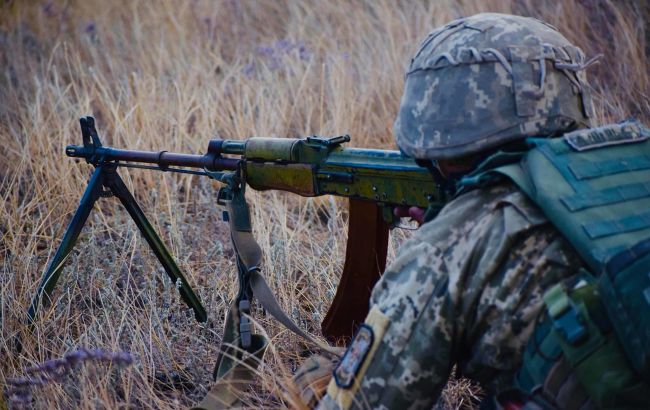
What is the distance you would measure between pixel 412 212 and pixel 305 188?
0.55 m

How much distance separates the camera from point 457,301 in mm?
1854

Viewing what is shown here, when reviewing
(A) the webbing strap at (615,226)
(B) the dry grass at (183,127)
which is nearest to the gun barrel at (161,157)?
(B) the dry grass at (183,127)

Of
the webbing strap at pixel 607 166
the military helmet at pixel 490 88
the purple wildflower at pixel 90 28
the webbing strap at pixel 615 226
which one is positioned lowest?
the webbing strap at pixel 615 226

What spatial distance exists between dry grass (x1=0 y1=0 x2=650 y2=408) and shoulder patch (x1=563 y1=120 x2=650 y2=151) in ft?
3.81

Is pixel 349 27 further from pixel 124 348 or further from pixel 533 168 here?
pixel 533 168

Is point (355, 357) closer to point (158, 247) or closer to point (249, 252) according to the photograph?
point (249, 252)

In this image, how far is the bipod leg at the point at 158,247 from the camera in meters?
3.60

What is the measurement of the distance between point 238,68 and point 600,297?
5.10 metres

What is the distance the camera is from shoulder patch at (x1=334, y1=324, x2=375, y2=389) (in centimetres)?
190

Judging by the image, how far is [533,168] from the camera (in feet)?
6.00

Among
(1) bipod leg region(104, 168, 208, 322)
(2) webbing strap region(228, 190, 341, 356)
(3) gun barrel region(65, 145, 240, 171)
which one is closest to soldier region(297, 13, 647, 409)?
(2) webbing strap region(228, 190, 341, 356)

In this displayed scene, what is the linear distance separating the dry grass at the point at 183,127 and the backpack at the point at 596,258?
1019mm

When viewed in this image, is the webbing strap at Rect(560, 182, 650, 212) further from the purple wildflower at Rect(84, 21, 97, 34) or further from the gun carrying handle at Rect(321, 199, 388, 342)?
the purple wildflower at Rect(84, 21, 97, 34)

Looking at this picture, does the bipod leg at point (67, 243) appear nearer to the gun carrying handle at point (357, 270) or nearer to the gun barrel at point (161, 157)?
the gun barrel at point (161, 157)
